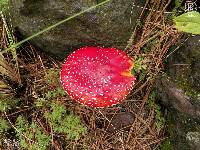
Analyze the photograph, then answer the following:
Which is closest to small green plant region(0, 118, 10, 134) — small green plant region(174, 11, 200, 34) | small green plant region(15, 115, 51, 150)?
small green plant region(15, 115, 51, 150)

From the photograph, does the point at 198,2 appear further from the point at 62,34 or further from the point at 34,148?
the point at 34,148

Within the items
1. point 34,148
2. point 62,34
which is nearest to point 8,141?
point 34,148

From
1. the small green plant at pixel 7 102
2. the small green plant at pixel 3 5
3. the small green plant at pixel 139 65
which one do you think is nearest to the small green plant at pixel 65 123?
the small green plant at pixel 7 102

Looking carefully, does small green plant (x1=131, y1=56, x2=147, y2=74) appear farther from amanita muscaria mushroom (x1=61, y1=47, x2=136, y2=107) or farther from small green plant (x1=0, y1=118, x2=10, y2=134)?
small green plant (x1=0, y1=118, x2=10, y2=134)

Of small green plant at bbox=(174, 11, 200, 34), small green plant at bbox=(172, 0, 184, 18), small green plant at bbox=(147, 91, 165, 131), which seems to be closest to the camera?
small green plant at bbox=(174, 11, 200, 34)

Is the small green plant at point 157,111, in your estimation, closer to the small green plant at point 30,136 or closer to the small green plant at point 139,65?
the small green plant at point 139,65
